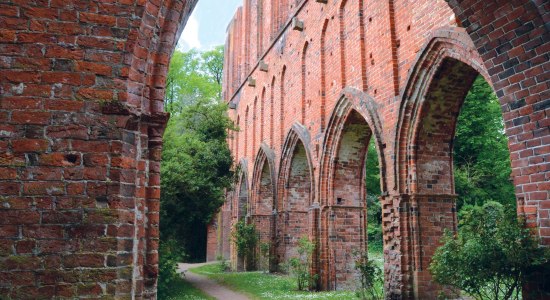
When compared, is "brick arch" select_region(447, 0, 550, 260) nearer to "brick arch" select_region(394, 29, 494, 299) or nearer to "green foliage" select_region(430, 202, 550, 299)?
"green foliage" select_region(430, 202, 550, 299)

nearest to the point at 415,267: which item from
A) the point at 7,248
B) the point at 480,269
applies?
the point at 480,269

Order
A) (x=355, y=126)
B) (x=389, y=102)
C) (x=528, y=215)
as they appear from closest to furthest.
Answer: (x=528, y=215) < (x=389, y=102) < (x=355, y=126)

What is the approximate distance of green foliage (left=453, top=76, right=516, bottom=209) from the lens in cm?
2012

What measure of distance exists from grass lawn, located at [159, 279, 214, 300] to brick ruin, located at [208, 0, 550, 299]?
332 cm

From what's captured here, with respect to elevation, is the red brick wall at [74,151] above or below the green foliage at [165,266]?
above

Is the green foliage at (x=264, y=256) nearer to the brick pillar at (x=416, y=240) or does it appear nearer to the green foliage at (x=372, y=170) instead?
the brick pillar at (x=416, y=240)

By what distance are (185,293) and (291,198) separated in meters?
5.17

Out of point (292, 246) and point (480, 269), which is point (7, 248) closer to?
point (480, 269)

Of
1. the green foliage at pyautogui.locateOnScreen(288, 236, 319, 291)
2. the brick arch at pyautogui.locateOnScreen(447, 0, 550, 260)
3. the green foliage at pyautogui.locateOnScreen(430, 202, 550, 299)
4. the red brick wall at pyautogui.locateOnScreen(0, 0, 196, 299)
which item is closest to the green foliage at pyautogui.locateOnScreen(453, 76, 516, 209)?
the green foliage at pyautogui.locateOnScreen(288, 236, 319, 291)

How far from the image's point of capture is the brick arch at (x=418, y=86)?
7879mm

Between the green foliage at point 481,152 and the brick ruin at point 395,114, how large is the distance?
8.84 metres

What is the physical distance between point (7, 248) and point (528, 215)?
15.8 feet

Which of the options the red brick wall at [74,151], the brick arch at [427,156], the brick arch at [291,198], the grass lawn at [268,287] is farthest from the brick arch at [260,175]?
the red brick wall at [74,151]

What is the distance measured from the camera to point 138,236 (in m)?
3.18
